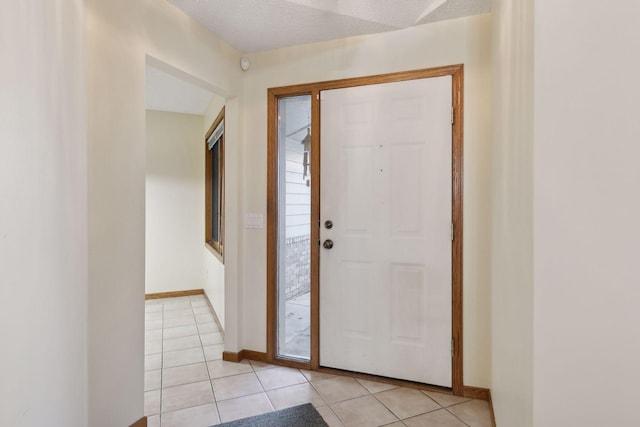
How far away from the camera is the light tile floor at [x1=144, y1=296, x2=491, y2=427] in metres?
1.93

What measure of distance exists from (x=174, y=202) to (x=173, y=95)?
1.44 m

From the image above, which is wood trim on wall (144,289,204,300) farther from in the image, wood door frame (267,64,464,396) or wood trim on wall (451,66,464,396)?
wood trim on wall (451,66,464,396)

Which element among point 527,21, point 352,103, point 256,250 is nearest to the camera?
point 527,21

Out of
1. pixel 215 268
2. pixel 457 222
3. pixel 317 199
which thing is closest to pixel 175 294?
pixel 215 268

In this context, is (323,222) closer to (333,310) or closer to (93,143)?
(333,310)

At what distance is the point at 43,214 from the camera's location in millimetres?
1088

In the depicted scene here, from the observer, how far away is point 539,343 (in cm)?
91

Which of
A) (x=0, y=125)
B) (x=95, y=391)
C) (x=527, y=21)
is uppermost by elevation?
(x=527, y=21)

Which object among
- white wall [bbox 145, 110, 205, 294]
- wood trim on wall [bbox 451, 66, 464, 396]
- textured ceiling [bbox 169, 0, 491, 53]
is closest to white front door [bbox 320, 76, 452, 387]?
wood trim on wall [bbox 451, 66, 464, 396]

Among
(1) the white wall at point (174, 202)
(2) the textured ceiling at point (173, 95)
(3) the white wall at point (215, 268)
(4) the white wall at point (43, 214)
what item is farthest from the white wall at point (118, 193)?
(1) the white wall at point (174, 202)

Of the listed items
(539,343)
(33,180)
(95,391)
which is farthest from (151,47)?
(539,343)

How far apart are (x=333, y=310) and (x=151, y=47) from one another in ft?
6.77

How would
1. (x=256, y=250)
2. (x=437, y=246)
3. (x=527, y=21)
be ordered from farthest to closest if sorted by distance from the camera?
1. (x=256, y=250)
2. (x=437, y=246)
3. (x=527, y=21)

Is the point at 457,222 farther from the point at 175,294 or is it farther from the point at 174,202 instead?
the point at 175,294
